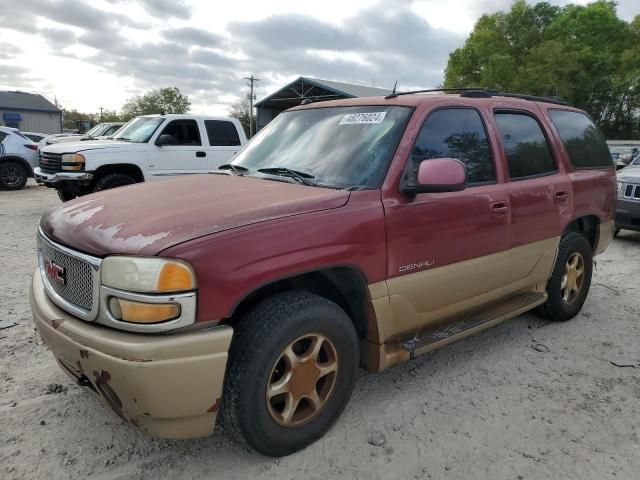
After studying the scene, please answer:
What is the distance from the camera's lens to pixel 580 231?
456 cm

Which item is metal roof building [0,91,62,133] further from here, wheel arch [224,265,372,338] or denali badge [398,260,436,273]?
denali badge [398,260,436,273]

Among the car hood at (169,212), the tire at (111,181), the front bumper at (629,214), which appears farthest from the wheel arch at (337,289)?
the tire at (111,181)

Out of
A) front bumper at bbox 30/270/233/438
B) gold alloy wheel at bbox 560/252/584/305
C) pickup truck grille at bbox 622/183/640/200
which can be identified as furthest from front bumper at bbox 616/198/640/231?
front bumper at bbox 30/270/233/438

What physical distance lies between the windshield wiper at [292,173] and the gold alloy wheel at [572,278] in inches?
100

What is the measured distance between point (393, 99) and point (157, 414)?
2.35 m

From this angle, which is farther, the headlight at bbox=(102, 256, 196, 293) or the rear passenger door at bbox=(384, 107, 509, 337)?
the rear passenger door at bbox=(384, 107, 509, 337)

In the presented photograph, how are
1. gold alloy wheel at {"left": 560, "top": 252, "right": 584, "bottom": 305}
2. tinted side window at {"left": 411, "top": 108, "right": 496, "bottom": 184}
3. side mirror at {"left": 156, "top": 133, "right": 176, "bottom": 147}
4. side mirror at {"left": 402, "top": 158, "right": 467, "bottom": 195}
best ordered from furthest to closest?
side mirror at {"left": 156, "top": 133, "right": 176, "bottom": 147} → gold alloy wheel at {"left": 560, "top": 252, "right": 584, "bottom": 305} → tinted side window at {"left": 411, "top": 108, "right": 496, "bottom": 184} → side mirror at {"left": 402, "top": 158, "right": 467, "bottom": 195}

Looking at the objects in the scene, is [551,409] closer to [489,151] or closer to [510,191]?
[510,191]

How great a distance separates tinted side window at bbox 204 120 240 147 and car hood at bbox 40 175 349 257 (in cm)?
717

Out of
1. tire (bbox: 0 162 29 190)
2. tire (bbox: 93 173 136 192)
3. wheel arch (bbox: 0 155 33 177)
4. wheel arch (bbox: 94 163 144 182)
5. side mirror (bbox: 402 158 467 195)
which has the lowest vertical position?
tire (bbox: 0 162 29 190)

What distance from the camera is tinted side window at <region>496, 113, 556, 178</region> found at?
3.60m

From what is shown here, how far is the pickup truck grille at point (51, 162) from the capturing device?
902 centimetres

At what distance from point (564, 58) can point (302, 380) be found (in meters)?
46.8

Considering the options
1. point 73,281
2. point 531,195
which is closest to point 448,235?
point 531,195
